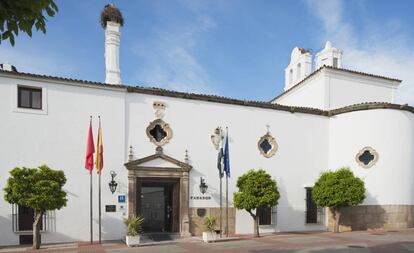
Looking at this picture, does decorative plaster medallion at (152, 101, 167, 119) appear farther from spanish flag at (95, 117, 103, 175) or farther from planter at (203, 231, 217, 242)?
planter at (203, 231, 217, 242)

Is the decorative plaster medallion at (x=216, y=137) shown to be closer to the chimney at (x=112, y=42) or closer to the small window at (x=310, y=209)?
the chimney at (x=112, y=42)

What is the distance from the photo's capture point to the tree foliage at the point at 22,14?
4617 mm

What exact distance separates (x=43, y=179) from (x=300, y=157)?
13.8 meters

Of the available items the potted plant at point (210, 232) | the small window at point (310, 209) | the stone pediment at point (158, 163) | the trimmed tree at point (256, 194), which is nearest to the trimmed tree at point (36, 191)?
the stone pediment at point (158, 163)

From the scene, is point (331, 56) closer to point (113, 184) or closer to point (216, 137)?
point (216, 137)

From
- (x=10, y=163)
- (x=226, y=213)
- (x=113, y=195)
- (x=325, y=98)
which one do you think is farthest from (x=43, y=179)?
(x=325, y=98)

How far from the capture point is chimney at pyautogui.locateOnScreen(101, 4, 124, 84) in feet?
61.6

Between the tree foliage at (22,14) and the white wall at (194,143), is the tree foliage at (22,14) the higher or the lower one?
the higher one

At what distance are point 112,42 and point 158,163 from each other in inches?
288

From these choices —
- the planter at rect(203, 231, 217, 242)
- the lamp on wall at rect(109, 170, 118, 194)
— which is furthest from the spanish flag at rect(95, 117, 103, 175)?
the planter at rect(203, 231, 217, 242)

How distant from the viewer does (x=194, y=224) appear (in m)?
17.2

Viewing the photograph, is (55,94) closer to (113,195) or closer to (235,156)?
(113,195)

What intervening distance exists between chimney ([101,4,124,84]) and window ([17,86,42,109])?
4.33 meters

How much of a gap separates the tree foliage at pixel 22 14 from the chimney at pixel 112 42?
1411 centimetres
